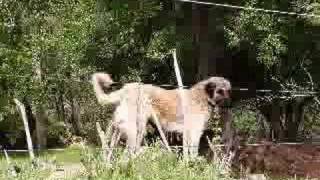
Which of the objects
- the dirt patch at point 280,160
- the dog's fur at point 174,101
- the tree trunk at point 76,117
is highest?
the dog's fur at point 174,101

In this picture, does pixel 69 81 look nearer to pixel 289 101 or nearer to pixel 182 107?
pixel 182 107

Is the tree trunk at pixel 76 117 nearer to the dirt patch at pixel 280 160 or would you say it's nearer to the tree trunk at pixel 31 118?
the tree trunk at pixel 31 118

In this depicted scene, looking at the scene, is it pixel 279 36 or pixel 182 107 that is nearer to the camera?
pixel 182 107

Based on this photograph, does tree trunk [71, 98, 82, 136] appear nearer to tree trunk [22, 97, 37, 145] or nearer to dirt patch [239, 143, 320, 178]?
tree trunk [22, 97, 37, 145]

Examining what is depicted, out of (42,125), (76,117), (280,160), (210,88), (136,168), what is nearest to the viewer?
(136,168)

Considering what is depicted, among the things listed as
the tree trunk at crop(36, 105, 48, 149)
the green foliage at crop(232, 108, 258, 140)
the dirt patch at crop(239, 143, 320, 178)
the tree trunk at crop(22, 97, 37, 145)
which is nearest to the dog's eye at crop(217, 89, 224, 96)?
the green foliage at crop(232, 108, 258, 140)

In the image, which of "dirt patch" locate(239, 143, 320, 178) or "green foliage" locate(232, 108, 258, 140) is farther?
"green foliage" locate(232, 108, 258, 140)

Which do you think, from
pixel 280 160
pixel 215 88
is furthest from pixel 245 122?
pixel 215 88

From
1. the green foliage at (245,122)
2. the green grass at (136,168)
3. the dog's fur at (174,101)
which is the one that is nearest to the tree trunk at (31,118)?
the dog's fur at (174,101)

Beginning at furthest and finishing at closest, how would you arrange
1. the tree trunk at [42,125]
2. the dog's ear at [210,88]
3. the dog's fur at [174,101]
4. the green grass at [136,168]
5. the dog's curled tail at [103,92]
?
the tree trunk at [42,125] < the dog's ear at [210,88] < the dog's curled tail at [103,92] < the dog's fur at [174,101] < the green grass at [136,168]

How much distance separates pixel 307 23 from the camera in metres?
9.02

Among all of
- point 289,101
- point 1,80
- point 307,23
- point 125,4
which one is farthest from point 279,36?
point 1,80

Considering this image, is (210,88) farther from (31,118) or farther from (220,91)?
(31,118)

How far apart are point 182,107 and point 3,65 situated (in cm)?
358
